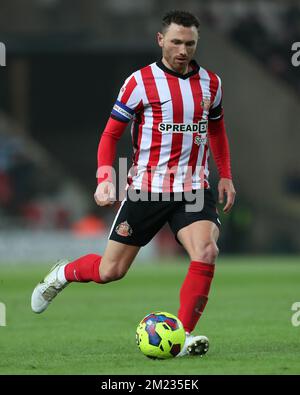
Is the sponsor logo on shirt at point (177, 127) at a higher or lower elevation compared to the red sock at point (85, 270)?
higher

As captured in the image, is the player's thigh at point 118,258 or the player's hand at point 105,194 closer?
the player's hand at point 105,194

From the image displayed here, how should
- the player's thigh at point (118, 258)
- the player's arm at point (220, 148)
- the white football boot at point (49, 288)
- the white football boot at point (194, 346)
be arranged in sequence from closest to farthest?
1. the white football boot at point (194, 346)
2. the player's thigh at point (118, 258)
3. the player's arm at point (220, 148)
4. the white football boot at point (49, 288)

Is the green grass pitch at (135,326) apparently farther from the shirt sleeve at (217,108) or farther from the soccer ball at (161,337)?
the shirt sleeve at (217,108)

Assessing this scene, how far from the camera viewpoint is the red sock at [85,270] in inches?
289

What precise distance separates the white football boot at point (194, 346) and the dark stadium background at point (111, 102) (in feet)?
45.9

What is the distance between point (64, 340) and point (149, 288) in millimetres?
5563

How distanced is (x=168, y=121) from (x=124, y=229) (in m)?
0.73

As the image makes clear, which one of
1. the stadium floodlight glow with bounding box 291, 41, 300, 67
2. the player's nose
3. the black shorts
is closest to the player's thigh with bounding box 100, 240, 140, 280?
the black shorts

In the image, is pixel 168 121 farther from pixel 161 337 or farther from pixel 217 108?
pixel 161 337

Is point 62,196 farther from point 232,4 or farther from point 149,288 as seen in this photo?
point 149,288

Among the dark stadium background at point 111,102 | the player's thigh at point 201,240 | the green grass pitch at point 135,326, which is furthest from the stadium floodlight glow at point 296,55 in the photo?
the player's thigh at point 201,240

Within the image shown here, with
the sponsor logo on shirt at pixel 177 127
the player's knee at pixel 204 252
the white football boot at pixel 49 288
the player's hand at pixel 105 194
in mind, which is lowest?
the white football boot at pixel 49 288

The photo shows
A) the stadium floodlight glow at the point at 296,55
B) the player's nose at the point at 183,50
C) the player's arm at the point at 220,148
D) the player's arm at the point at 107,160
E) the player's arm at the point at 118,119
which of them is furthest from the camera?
the stadium floodlight glow at the point at 296,55
